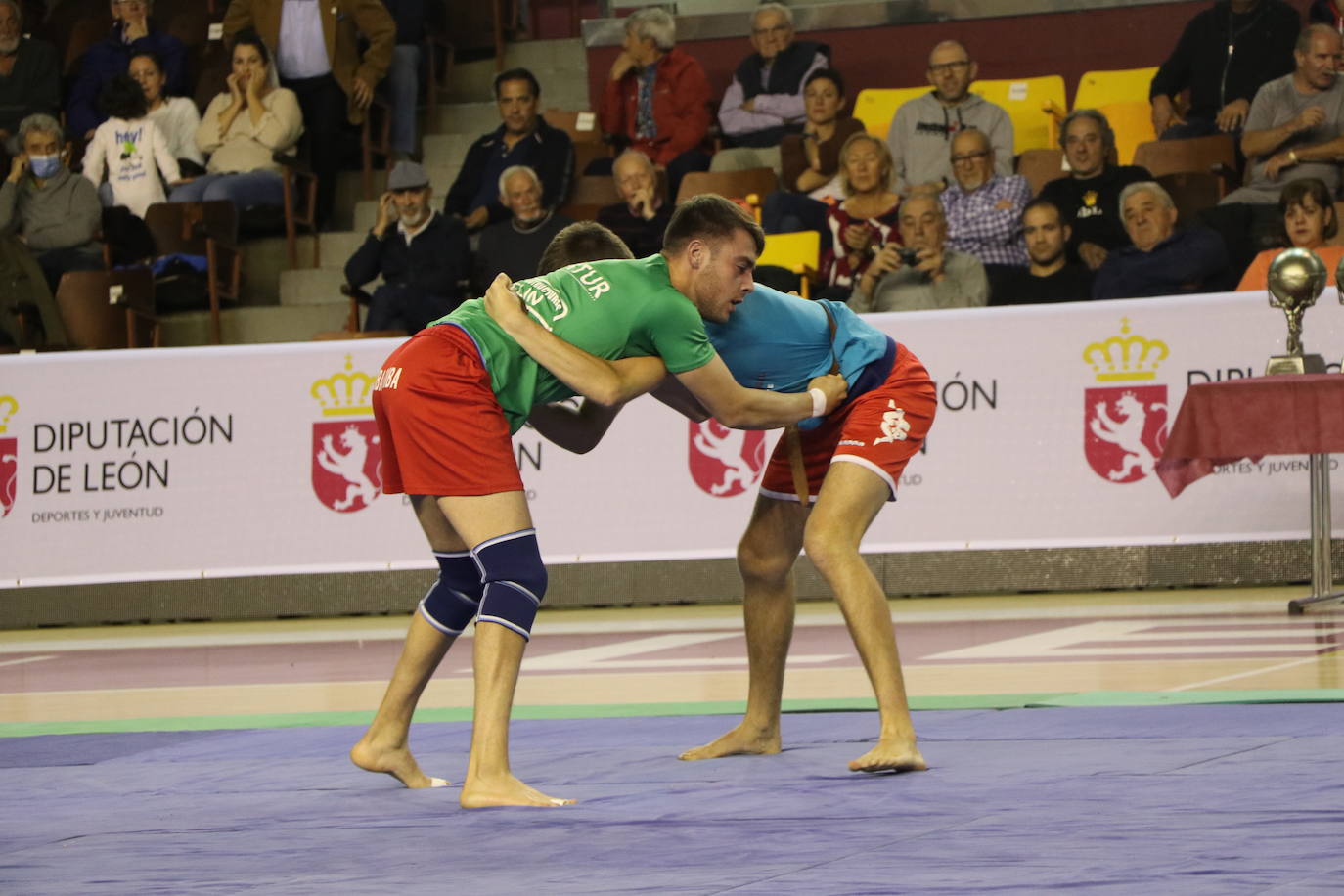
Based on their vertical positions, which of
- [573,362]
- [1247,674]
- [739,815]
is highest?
[573,362]

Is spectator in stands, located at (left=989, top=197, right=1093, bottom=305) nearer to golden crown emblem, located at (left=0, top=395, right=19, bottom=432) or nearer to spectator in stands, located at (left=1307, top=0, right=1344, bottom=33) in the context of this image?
spectator in stands, located at (left=1307, top=0, right=1344, bottom=33)

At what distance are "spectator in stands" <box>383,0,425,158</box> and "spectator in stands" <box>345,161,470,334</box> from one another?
2.15m

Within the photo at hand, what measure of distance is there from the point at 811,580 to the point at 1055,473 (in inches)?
51.4

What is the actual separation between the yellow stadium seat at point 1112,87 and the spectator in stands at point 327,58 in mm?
4616

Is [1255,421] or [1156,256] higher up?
[1156,256]

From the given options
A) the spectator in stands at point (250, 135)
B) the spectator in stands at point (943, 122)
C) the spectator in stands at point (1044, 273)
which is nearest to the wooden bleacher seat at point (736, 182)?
the spectator in stands at point (943, 122)

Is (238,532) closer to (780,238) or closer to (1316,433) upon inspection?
(780,238)

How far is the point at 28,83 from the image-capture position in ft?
44.8

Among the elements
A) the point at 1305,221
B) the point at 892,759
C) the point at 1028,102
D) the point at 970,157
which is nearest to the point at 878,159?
the point at 970,157

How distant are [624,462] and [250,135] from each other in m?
4.67

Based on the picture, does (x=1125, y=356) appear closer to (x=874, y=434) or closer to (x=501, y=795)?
(x=874, y=434)

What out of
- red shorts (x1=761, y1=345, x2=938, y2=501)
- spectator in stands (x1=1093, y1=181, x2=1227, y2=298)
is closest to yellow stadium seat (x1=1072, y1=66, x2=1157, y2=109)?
spectator in stands (x1=1093, y1=181, x2=1227, y2=298)

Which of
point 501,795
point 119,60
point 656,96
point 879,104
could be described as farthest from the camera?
point 119,60

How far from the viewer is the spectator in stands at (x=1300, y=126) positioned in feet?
34.1
